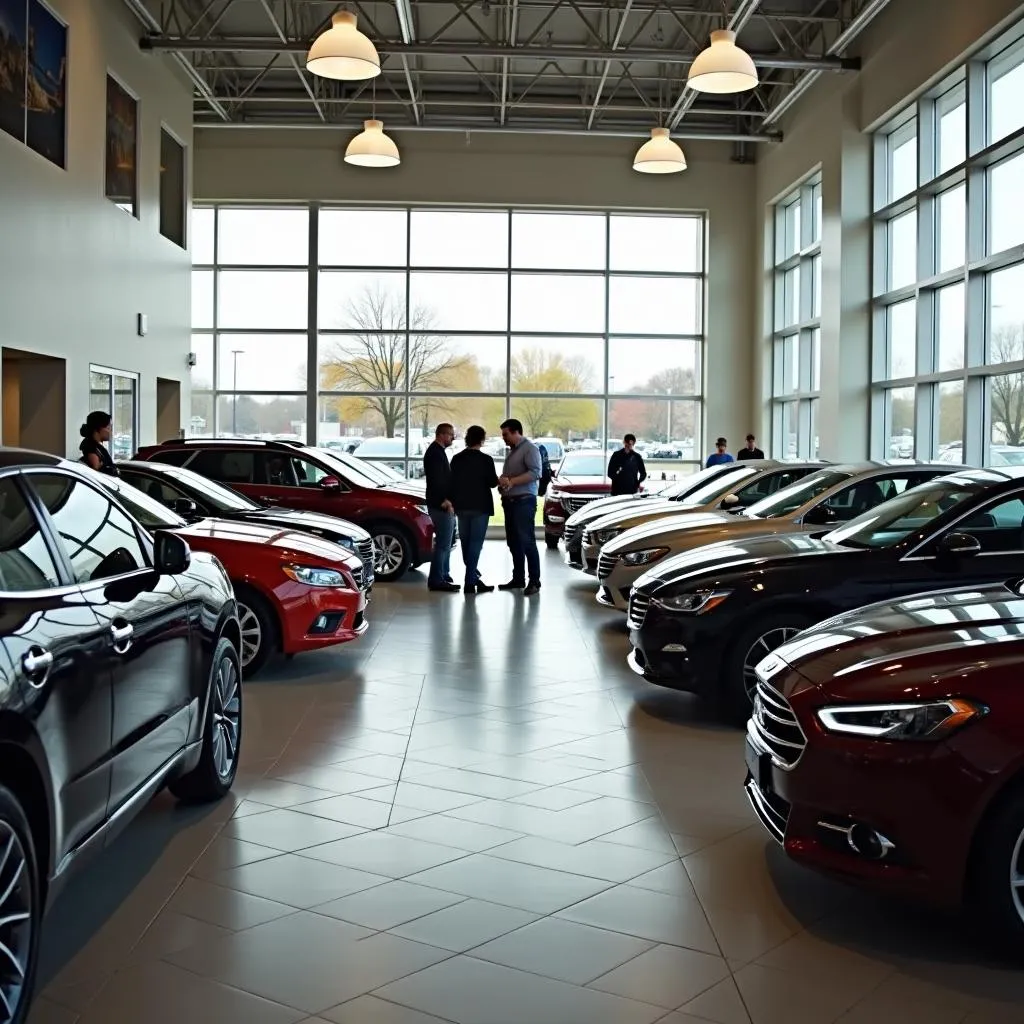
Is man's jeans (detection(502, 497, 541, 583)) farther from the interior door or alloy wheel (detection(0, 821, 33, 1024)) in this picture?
alloy wheel (detection(0, 821, 33, 1024))

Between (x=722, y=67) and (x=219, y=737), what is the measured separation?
9.06 meters

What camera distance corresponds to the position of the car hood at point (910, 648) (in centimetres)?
371

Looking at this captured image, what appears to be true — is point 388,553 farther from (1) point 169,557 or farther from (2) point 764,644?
(1) point 169,557

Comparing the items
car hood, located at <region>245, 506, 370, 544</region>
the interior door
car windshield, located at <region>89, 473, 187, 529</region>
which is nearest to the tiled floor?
the interior door

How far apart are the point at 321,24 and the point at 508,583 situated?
9535 mm

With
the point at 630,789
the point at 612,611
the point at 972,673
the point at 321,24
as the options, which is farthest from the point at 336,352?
the point at 972,673

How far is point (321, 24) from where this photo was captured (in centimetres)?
1819

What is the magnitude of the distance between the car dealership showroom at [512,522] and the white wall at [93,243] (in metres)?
0.09

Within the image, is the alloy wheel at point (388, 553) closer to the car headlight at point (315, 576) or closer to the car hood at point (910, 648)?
the car headlight at point (315, 576)

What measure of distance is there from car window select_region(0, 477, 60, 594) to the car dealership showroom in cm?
2

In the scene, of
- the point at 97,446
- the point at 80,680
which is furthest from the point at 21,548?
the point at 97,446

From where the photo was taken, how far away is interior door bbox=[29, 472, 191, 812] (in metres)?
3.66

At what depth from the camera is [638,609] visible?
7.19 m

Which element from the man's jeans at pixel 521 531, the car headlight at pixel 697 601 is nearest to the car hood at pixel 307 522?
the man's jeans at pixel 521 531
